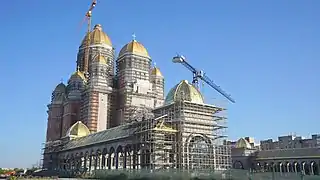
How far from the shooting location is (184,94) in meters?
49.5

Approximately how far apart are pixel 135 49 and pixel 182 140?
35.2m

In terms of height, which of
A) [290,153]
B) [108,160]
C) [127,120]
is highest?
[127,120]

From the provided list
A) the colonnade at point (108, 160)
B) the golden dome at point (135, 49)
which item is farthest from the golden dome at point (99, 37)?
the colonnade at point (108, 160)

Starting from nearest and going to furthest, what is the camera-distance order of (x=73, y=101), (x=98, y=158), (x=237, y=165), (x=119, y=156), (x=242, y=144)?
1. (x=119, y=156)
2. (x=98, y=158)
3. (x=237, y=165)
4. (x=73, y=101)
5. (x=242, y=144)

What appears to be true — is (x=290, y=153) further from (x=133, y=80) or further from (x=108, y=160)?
(x=108, y=160)

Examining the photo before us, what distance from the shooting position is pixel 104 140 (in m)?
57.3

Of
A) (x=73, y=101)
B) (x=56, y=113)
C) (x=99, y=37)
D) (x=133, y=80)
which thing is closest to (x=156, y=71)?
(x=133, y=80)

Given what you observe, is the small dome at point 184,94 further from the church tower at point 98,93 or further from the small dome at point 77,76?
the small dome at point 77,76

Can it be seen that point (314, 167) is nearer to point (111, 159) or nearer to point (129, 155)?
point (129, 155)

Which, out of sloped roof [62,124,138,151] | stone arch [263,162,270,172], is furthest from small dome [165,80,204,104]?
stone arch [263,162,270,172]

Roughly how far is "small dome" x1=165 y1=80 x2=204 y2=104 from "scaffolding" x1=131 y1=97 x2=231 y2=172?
1059mm

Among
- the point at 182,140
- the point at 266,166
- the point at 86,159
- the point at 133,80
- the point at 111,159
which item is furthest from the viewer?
the point at 133,80

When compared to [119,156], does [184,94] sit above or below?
above

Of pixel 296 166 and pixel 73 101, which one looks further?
pixel 73 101
